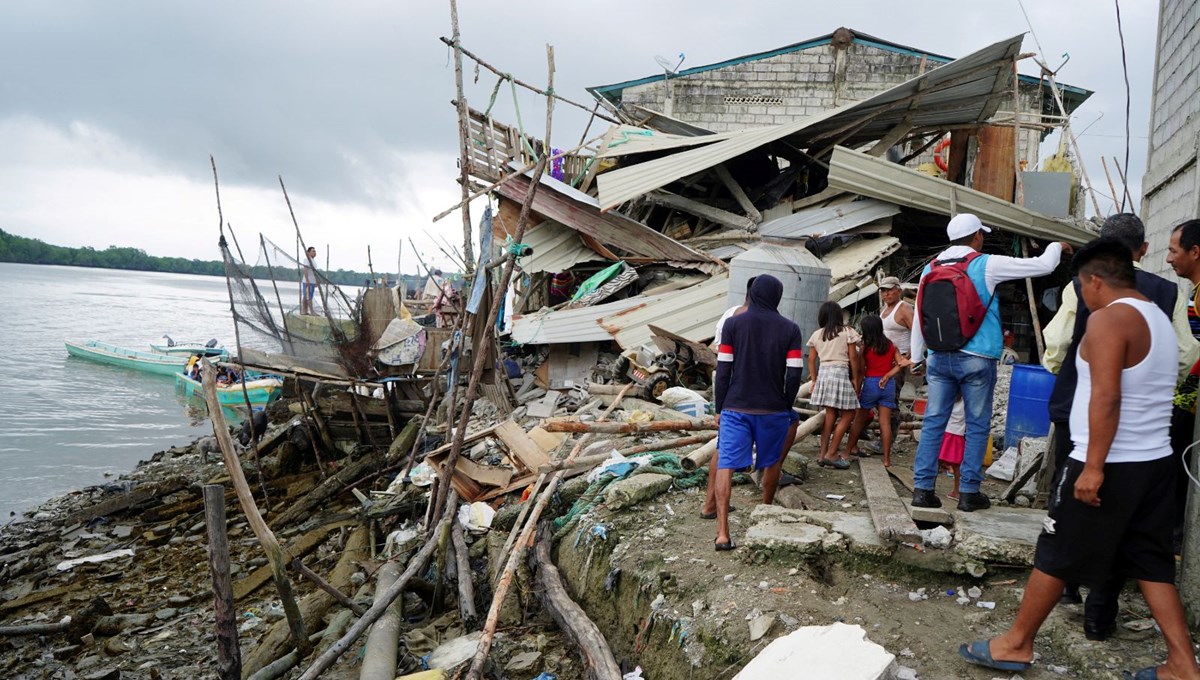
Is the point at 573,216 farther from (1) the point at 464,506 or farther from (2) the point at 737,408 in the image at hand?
(2) the point at 737,408

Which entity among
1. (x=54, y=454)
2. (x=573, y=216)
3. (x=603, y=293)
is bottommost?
(x=54, y=454)

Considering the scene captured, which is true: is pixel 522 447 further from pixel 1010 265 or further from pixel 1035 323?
pixel 1035 323

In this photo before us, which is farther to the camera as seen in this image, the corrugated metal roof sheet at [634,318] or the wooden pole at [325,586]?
the corrugated metal roof sheet at [634,318]

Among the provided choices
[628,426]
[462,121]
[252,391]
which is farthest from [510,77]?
[252,391]

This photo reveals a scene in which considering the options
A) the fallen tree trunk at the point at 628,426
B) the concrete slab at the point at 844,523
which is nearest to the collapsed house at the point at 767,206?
the fallen tree trunk at the point at 628,426

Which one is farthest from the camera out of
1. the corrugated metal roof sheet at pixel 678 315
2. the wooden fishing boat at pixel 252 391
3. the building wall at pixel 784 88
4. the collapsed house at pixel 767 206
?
the wooden fishing boat at pixel 252 391

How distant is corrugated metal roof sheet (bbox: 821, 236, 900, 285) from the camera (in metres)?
9.31

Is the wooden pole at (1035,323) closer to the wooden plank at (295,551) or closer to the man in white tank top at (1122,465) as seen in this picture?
the man in white tank top at (1122,465)

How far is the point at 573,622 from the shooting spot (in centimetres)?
414

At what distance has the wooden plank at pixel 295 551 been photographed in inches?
286

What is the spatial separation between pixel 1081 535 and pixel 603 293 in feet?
28.2

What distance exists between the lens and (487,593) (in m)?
5.42

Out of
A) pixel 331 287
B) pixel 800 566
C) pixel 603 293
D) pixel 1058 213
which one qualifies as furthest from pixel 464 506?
pixel 1058 213

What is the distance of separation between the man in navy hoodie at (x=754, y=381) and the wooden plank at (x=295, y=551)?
194 inches
